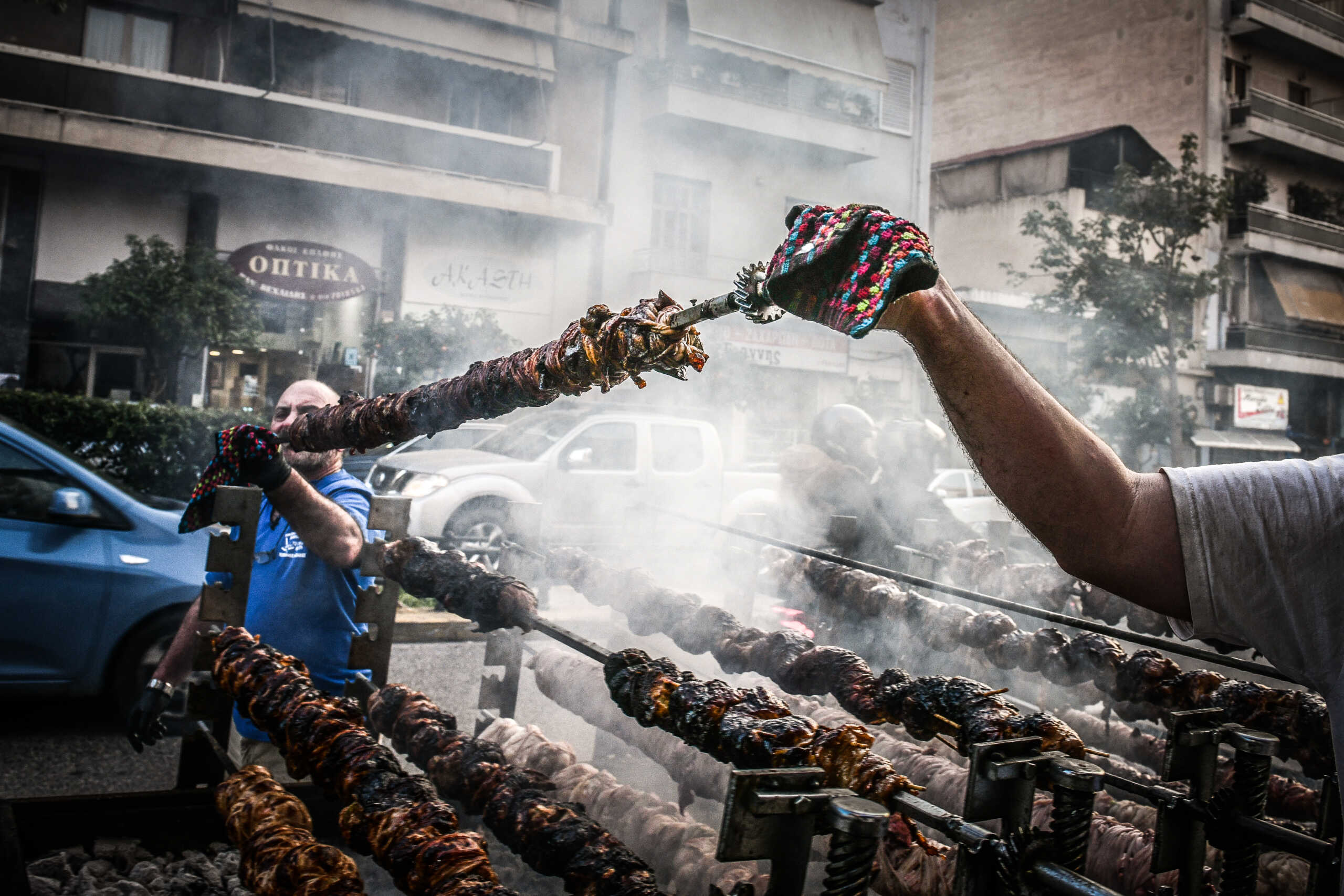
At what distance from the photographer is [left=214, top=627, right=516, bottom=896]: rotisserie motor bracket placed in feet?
7.12

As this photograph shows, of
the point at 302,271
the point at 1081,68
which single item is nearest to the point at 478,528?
the point at 302,271

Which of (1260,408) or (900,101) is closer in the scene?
(900,101)

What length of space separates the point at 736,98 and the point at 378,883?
1885 cm

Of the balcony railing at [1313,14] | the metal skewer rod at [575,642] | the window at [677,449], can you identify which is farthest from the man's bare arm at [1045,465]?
the balcony railing at [1313,14]

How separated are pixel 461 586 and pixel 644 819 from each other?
1.23m

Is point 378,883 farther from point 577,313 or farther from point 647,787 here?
point 577,313

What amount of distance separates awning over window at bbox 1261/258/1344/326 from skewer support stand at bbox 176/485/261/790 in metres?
33.7

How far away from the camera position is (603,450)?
A: 10383 mm

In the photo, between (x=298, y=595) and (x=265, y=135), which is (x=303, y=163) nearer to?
(x=265, y=135)

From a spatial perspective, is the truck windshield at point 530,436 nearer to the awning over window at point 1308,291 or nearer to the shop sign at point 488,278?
the shop sign at point 488,278

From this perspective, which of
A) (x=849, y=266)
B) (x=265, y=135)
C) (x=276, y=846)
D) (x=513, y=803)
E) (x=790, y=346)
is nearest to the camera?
(x=849, y=266)

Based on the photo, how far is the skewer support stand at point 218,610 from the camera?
3105mm

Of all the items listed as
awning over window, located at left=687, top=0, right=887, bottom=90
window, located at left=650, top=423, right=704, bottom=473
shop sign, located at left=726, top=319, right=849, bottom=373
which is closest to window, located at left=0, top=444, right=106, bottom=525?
window, located at left=650, top=423, right=704, bottom=473

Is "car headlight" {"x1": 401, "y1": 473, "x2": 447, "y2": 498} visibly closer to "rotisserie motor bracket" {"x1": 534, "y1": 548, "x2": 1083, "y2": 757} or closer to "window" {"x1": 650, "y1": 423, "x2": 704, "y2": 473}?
"window" {"x1": 650, "y1": 423, "x2": 704, "y2": 473}
